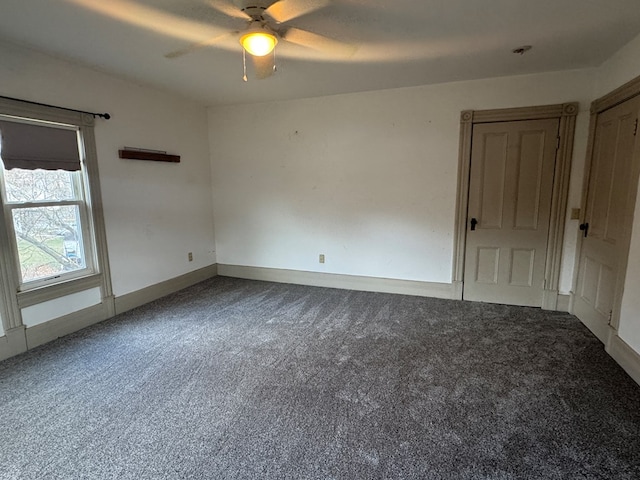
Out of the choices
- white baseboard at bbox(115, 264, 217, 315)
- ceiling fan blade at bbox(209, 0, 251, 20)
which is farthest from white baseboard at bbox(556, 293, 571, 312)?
white baseboard at bbox(115, 264, 217, 315)

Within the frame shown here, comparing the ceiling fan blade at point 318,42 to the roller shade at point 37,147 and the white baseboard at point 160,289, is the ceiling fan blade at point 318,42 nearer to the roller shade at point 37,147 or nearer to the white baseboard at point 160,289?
the roller shade at point 37,147

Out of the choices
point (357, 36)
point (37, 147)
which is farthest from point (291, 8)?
point (37, 147)

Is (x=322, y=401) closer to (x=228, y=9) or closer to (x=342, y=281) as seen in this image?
(x=342, y=281)

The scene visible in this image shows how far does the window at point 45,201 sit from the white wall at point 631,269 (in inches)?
183

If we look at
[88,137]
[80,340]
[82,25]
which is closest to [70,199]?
[88,137]

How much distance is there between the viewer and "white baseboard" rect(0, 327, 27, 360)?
2686mm

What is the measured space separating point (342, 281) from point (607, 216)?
2.82 meters

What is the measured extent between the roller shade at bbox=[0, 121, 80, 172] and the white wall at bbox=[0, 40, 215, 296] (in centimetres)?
24

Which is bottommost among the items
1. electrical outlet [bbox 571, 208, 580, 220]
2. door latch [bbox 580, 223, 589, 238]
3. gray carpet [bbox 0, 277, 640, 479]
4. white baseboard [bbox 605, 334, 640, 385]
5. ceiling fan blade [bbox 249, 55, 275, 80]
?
gray carpet [bbox 0, 277, 640, 479]

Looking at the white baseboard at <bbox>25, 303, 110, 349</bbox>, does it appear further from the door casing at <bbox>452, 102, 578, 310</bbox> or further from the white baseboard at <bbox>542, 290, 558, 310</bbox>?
the white baseboard at <bbox>542, 290, 558, 310</bbox>

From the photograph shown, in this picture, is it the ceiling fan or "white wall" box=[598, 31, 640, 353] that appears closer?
the ceiling fan

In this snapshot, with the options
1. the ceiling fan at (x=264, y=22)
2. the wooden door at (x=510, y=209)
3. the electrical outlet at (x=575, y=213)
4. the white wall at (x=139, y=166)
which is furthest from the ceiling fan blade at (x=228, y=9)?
the electrical outlet at (x=575, y=213)

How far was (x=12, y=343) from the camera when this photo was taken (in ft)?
9.00

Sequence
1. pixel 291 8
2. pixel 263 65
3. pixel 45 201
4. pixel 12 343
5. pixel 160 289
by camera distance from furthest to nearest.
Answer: pixel 160 289, pixel 45 201, pixel 12 343, pixel 263 65, pixel 291 8
